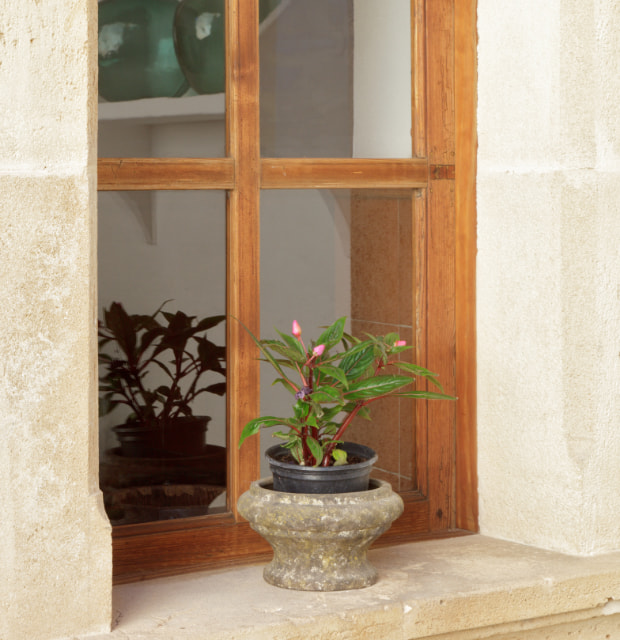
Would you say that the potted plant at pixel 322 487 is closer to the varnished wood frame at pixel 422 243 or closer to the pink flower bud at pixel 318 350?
the pink flower bud at pixel 318 350

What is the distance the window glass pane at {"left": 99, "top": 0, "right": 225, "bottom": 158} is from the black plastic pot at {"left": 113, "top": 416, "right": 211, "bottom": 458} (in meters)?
0.48

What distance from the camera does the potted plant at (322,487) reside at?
1.72 meters

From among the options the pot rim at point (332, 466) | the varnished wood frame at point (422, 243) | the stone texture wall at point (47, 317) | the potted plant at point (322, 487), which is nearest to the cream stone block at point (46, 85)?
the stone texture wall at point (47, 317)

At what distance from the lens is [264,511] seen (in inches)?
68.5

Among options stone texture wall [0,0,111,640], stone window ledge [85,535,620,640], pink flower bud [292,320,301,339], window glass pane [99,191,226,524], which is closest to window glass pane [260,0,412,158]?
window glass pane [99,191,226,524]

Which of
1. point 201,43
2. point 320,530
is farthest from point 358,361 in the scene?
point 201,43

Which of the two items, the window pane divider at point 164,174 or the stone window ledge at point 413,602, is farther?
the window pane divider at point 164,174

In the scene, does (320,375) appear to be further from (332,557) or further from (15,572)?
(15,572)

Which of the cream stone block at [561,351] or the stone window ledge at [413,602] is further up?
the cream stone block at [561,351]

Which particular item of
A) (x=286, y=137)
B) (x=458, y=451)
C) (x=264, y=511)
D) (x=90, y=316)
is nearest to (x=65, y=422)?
(x=90, y=316)

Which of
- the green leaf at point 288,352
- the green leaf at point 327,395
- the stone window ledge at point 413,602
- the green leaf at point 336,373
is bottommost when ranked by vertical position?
the stone window ledge at point 413,602

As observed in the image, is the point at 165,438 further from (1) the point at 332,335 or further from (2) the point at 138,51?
(2) the point at 138,51

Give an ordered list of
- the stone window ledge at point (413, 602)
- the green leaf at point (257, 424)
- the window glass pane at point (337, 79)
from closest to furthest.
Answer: the stone window ledge at point (413, 602)
the green leaf at point (257, 424)
the window glass pane at point (337, 79)

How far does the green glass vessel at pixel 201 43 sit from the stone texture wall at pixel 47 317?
12.9 inches
